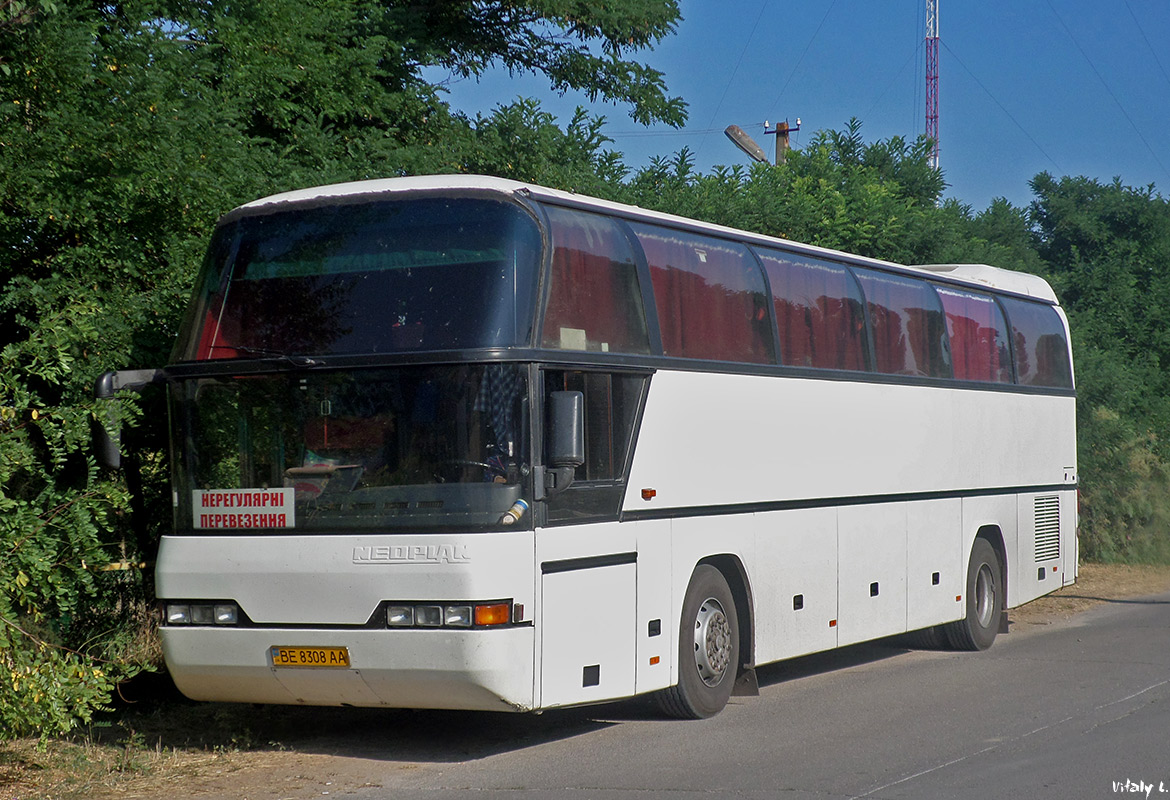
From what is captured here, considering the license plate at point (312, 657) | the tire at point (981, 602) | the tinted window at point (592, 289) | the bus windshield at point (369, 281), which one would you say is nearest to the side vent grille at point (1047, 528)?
the tire at point (981, 602)

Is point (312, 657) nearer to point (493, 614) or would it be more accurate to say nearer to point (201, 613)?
point (201, 613)

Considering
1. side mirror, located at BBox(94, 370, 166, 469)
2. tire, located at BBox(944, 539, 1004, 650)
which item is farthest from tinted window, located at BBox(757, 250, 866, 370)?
side mirror, located at BBox(94, 370, 166, 469)

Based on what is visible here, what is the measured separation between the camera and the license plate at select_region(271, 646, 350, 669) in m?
8.62

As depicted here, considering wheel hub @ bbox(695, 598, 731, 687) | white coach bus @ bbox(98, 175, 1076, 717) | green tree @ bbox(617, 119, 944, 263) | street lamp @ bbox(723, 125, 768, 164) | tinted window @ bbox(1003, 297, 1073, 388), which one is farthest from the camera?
street lamp @ bbox(723, 125, 768, 164)

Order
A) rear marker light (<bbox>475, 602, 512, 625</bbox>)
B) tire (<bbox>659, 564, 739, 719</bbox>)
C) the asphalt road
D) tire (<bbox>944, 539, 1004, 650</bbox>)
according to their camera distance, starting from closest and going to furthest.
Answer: the asphalt road < rear marker light (<bbox>475, 602, 512, 625</bbox>) < tire (<bbox>659, 564, 739, 719</bbox>) < tire (<bbox>944, 539, 1004, 650</bbox>)

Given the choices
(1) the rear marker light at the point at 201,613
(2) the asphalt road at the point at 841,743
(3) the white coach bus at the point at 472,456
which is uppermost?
(3) the white coach bus at the point at 472,456

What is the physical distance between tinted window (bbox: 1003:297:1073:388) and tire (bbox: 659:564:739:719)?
22.9 ft

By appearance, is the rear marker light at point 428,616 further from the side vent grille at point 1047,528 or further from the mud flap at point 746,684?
the side vent grille at point 1047,528

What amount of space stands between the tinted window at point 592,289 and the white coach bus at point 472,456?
2 cm

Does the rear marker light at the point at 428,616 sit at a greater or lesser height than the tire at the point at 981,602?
greater

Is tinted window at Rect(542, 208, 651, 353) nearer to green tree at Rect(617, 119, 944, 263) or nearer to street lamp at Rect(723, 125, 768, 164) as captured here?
green tree at Rect(617, 119, 944, 263)

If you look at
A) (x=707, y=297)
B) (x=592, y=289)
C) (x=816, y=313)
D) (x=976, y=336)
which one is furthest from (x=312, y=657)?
(x=976, y=336)

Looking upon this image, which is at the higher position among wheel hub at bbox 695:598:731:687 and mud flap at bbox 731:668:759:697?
wheel hub at bbox 695:598:731:687

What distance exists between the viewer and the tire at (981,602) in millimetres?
15016
